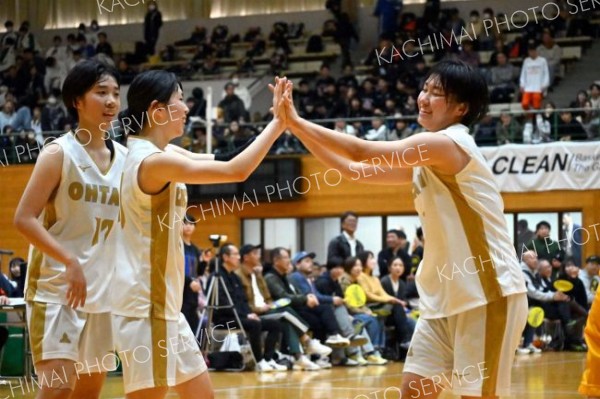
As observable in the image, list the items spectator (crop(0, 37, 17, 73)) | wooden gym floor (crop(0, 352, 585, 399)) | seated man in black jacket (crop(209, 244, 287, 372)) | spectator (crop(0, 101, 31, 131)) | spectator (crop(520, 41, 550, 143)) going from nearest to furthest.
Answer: wooden gym floor (crop(0, 352, 585, 399)) < seated man in black jacket (crop(209, 244, 287, 372)) < spectator (crop(520, 41, 550, 143)) < spectator (crop(0, 101, 31, 131)) < spectator (crop(0, 37, 17, 73))

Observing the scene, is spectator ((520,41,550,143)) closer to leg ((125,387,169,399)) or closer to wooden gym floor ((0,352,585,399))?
wooden gym floor ((0,352,585,399))

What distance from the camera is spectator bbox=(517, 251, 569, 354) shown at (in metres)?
16.7

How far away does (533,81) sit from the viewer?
71.5 feet

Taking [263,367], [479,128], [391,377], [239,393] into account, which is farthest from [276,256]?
[479,128]

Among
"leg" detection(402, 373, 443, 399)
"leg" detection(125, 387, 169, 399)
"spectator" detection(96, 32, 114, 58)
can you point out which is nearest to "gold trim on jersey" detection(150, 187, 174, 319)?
"leg" detection(125, 387, 169, 399)

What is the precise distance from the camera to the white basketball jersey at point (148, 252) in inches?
184

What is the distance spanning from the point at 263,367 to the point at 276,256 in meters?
1.60

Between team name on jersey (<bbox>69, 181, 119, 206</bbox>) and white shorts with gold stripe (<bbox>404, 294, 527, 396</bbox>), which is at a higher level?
team name on jersey (<bbox>69, 181, 119, 206</bbox>)

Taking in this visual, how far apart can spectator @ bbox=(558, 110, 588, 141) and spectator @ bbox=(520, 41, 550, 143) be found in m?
1.58

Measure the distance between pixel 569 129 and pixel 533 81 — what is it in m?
2.36

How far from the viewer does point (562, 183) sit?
19.4 metres

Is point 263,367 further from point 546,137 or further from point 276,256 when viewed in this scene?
point 546,137

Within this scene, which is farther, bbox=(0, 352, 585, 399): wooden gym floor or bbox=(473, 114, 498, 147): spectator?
bbox=(473, 114, 498, 147): spectator

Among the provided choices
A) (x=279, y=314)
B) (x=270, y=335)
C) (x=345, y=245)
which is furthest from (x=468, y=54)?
(x=270, y=335)
